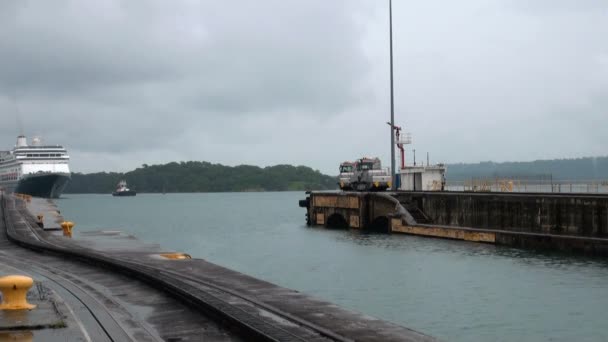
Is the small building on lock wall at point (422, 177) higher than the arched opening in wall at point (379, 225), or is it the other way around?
Answer: the small building on lock wall at point (422, 177)

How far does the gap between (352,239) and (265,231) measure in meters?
19.8

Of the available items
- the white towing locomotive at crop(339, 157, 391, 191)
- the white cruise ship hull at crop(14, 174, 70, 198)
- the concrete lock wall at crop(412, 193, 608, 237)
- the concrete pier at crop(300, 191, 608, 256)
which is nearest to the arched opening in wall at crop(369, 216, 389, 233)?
the concrete pier at crop(300, 191, 608, 256)

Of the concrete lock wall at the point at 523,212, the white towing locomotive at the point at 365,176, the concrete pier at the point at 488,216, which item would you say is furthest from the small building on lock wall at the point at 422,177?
the concrete lock wall at the point at 523,212

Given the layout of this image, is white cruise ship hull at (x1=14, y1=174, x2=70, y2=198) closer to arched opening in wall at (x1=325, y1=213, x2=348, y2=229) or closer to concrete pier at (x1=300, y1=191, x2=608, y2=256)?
arched opening in wall at (x1=325, y1=213, x2=348, y2=229)

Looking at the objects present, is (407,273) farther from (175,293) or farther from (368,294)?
(175,293)

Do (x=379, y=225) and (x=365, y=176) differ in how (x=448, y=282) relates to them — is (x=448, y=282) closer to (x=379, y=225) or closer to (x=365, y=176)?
(x=379, y=225)

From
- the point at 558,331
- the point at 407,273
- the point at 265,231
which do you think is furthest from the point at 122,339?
the point at 265,231

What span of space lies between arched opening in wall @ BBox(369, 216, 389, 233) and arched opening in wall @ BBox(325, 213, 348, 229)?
5299mm

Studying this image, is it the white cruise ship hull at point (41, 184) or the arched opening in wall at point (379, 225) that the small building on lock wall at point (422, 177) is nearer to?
the arched opening in wall at point (379, 225)

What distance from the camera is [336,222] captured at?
221ft

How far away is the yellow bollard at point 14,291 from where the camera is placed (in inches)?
571

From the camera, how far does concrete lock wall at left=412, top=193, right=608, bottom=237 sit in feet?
127

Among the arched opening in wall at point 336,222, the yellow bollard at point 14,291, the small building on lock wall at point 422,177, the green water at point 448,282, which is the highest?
the small building on lock wall at point 422,177

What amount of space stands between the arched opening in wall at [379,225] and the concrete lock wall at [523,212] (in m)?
4.22
